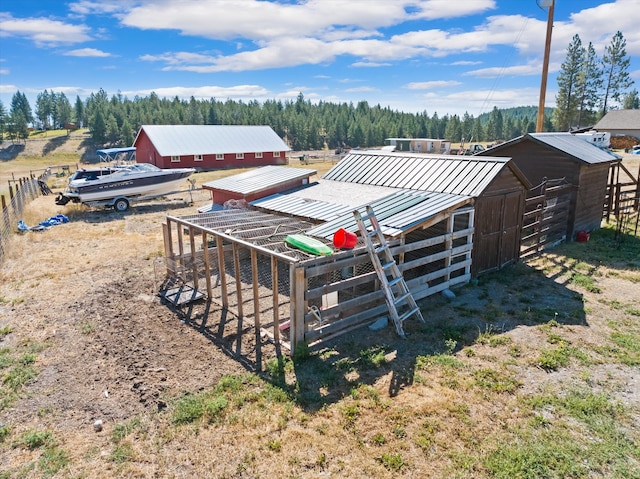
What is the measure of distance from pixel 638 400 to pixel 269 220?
8418 mm

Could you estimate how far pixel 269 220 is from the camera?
11398 millimetres

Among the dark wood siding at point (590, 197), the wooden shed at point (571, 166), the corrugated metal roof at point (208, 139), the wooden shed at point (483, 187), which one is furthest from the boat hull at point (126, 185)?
the dark wood siding at point (590, 197)

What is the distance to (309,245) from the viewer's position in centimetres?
805

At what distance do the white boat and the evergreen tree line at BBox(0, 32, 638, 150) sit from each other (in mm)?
59166

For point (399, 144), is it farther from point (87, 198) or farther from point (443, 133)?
point (443, 133)

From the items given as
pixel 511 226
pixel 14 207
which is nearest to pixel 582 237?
pixel 511 226

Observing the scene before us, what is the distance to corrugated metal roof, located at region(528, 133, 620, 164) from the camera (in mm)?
15258

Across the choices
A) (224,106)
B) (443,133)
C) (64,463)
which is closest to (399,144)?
(64,463)

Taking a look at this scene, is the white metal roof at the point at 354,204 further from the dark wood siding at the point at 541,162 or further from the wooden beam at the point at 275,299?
the dark wood siding at the point at 541,162

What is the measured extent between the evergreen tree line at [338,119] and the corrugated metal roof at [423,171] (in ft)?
198

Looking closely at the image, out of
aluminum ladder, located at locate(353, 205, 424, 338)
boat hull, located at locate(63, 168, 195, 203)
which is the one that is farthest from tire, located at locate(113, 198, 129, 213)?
aluminum ladder, located at locate(353, 205, 424, 338)

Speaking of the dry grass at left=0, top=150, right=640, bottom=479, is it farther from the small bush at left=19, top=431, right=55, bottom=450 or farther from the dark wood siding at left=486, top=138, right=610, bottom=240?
the dark wood siding at left=486, top=138, right=610, bottom=240

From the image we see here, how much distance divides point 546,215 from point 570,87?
192 feet

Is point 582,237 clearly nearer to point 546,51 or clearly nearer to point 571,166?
point 571,166
